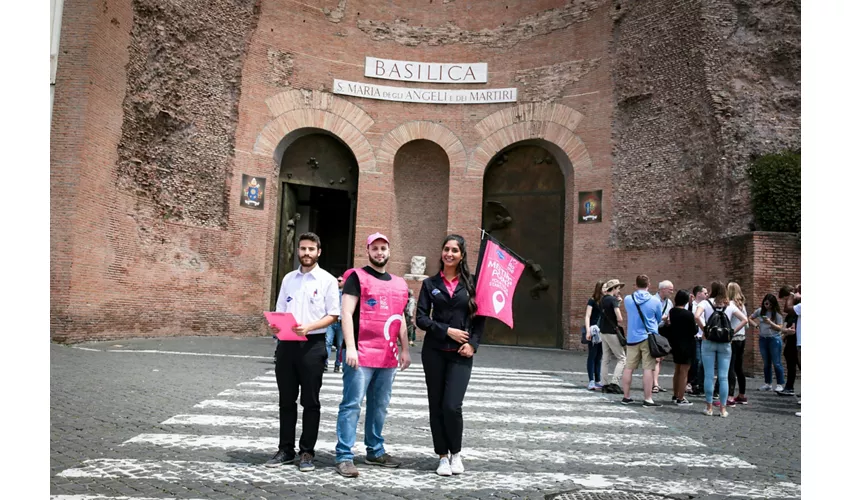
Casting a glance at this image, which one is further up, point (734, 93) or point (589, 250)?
point (734, 93)

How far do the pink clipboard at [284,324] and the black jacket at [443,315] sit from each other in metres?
0.91

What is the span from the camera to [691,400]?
9070mm

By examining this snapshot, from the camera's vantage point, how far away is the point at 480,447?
5445 millimetres

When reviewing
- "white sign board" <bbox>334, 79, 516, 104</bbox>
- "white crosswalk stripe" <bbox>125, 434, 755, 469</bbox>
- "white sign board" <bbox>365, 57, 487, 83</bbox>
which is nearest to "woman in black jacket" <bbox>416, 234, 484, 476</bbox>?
"white crosswalk stripe" <bbox>125, 434, 755, 469</bbox>

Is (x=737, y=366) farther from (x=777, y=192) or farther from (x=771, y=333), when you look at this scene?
(x=777, y=192)

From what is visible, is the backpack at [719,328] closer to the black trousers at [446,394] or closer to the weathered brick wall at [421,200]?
the black trousers at [446,394]

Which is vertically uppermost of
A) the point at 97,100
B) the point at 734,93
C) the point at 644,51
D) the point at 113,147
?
the point at 644,51

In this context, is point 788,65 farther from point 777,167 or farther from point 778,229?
point 778,229

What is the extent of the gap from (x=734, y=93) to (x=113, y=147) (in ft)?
51.0

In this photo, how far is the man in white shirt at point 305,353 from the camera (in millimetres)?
4625

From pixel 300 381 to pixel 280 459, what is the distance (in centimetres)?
58

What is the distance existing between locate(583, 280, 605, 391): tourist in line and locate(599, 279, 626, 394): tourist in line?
21 cm

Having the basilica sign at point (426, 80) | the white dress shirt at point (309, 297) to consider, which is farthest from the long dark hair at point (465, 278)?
the basilica sign at point (426, 80)

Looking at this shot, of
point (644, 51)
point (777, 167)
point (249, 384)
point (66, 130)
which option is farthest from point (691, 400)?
point (66, 130)
